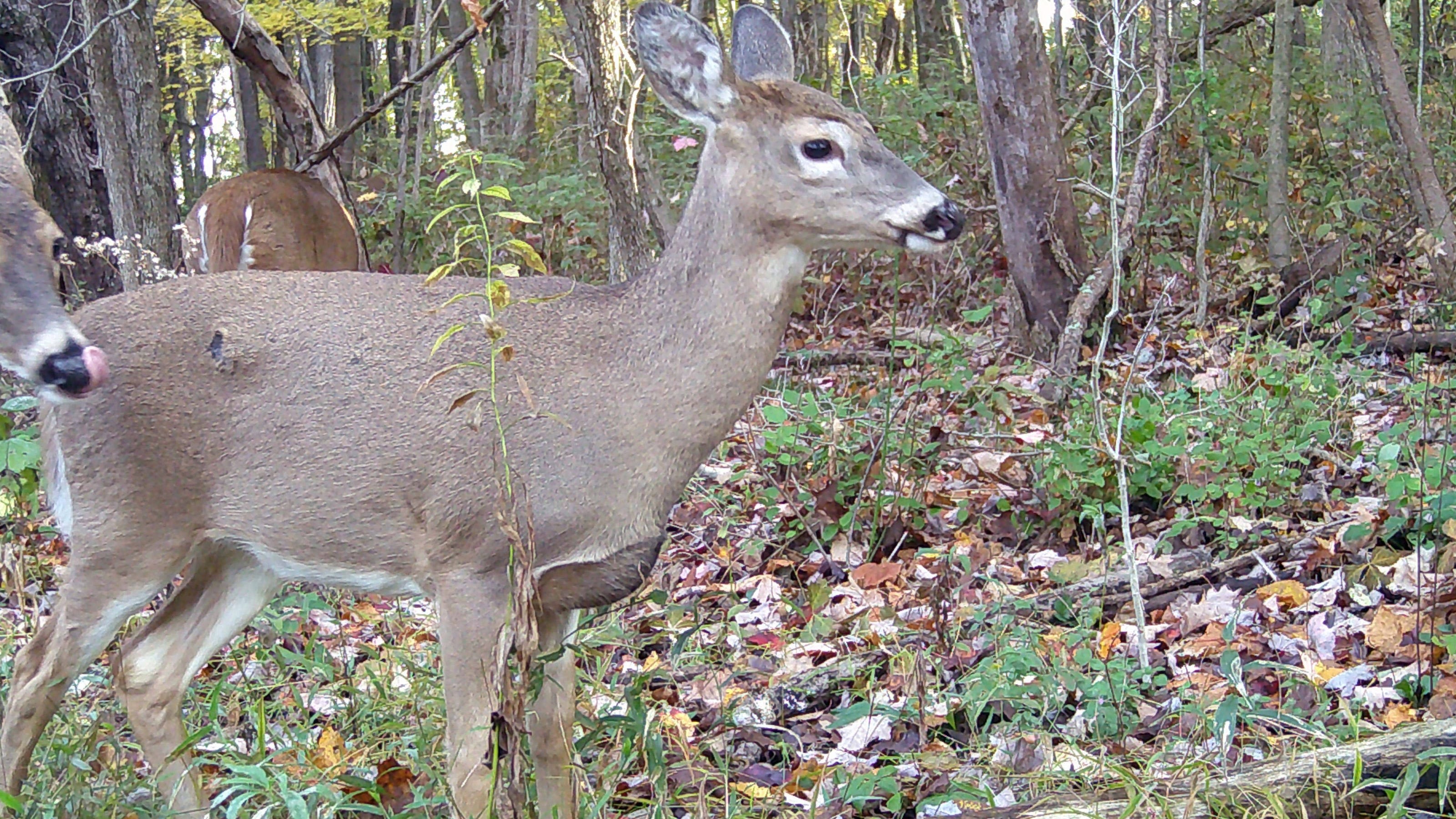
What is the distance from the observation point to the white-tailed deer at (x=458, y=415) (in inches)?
150

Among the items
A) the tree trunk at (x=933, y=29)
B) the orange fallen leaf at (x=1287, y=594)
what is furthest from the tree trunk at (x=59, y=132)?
the tree trunk at (x=933, y=29)

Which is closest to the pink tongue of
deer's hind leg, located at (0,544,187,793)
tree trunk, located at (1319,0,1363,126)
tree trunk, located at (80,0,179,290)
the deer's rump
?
the deer's rump

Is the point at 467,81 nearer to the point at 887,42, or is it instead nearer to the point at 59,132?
the point at 887,42

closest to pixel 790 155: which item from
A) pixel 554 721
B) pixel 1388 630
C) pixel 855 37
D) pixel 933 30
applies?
pixel 554 721

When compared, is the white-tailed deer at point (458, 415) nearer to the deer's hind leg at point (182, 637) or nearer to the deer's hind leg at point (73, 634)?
the deer's hind leg at point (73, 634)

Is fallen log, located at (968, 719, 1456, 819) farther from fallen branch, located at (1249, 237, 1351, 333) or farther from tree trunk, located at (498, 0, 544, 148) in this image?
tree trunk, located at (498, 0, 544, 148)

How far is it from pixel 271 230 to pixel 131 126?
1434 millimetres

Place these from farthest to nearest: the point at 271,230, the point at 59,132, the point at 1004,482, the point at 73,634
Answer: the point at 59,132 → the point at 271,230 → the point at 1004,482 → the point at 73,634

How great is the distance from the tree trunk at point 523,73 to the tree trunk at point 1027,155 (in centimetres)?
605

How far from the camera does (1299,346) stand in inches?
279

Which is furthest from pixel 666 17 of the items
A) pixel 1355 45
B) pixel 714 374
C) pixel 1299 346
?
pixel 1355 45

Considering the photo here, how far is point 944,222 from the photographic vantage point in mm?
3898

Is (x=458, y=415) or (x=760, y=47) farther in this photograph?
(x=760, y=47)

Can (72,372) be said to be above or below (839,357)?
above
